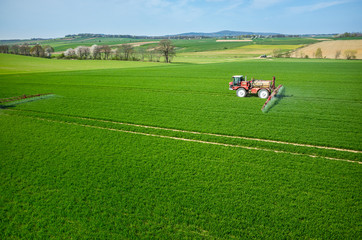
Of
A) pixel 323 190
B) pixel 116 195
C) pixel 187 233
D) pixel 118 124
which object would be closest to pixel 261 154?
pixel 323 190

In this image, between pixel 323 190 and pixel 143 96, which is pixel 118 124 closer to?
pixel 143 96

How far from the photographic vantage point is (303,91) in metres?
27.2

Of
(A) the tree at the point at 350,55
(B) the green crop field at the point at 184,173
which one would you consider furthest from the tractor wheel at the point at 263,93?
(A) the tree at the point at 350,55

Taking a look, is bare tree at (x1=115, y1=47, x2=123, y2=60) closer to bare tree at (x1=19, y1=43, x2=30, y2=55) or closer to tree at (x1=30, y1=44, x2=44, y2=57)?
tree at (x1=30, y1=44, x2=44, y2=57)

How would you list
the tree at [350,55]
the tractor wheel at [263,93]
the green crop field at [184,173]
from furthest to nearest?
1. the tree at [350,55]
2. the tractor wheel at [263,93]
3. the green crop field at [184,173]

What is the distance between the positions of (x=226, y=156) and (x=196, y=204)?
14.4 feet

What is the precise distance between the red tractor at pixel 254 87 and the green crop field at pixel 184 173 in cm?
402

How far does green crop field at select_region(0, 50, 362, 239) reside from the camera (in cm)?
787

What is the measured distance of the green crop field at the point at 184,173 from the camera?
25.8 feet

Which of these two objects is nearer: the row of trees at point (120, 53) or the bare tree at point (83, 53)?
the row of trees at point (120, 53)

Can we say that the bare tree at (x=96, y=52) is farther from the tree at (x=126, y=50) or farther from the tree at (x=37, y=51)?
the tree at (x=37, y=51)

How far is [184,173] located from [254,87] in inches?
702

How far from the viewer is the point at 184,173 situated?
10.9m

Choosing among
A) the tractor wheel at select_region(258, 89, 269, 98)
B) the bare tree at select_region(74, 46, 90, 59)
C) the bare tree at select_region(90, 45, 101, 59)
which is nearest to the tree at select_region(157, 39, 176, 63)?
the bare tree at select_region(90, 45, 101, 59)
